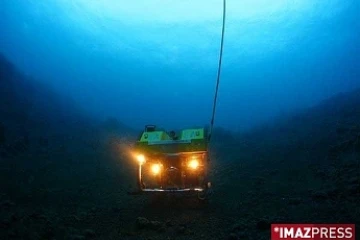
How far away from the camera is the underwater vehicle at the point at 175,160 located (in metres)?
8.54

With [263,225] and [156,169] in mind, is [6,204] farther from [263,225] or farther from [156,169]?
[263,225]

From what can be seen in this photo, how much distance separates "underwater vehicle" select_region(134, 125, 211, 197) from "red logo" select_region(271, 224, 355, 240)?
2219 mm

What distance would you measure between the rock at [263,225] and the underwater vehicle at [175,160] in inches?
64.6

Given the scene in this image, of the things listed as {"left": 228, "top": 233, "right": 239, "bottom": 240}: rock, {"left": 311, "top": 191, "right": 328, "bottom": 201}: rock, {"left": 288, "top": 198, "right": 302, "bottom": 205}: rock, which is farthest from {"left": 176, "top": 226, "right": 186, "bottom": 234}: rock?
{"left": 311, "top": 191, "right": 328, "bottom": 201}: rock

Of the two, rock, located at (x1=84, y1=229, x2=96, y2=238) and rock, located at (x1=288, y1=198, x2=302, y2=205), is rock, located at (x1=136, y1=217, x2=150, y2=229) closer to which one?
rock, located at (x1=84, y1=229, x2=96, y2=238)

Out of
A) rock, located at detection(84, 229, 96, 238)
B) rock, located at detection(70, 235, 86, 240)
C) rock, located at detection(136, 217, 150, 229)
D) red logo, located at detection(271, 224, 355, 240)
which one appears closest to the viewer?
red logo, located at detection(271, 224, 355, 240)

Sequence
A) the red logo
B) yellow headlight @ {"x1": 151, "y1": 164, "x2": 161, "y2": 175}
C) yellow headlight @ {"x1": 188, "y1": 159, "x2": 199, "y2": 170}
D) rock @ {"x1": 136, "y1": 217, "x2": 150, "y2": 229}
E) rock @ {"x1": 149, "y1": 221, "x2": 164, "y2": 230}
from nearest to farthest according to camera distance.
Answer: the red logo < rock @ {"x1": 149, "y1": 221, "x2": 164, "y2": 230} < rock @ {"x1": 136, "y1": 217, "x2": 150, "y2": 229} < yellow headlight @ {"x1": 188, "y1": 159, "x2": 199, "y2": 170} < yellow headlight @ {"x1": 151, "y1": 164, "x2": 161, "y2": 175}

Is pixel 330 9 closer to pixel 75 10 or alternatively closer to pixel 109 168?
pixel 75 10

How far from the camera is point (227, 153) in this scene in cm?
1945

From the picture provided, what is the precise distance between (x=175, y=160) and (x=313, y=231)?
12.8ft

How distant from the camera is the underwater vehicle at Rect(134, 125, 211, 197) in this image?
28.0 feet

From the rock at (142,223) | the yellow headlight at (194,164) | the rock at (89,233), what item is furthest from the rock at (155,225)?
the yellow headlight at (194,164)

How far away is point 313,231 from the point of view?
22.7 feet

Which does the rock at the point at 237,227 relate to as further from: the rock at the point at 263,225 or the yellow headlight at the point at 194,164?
the yellow headlight at the point at 194,164
